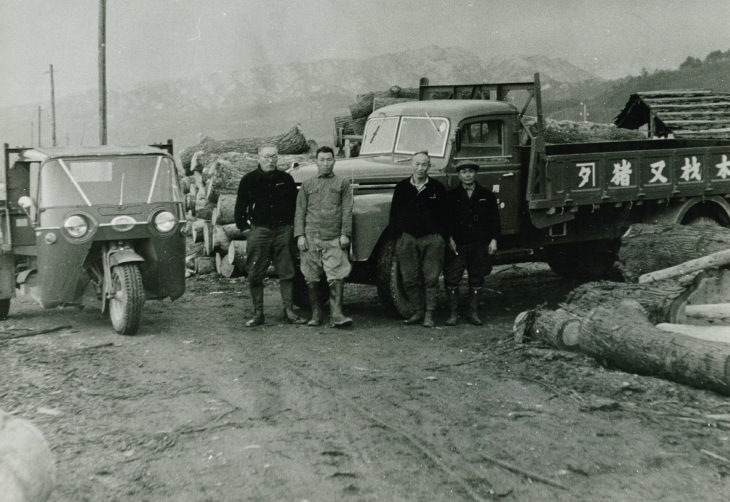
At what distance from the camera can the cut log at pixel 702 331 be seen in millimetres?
6688

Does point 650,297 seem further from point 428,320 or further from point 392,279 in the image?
point 392,279

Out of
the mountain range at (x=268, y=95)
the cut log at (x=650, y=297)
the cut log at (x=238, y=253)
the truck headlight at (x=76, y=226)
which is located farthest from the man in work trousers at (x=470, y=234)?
the mountain range at (x=268, y=95)

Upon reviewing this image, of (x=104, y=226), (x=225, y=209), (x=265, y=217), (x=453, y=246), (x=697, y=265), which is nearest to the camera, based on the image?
(x=697, y=265)

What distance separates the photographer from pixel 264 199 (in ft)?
29.9

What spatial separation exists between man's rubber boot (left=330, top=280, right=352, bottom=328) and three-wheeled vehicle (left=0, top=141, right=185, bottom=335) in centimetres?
163

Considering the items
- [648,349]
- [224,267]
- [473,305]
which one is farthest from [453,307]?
[224,267]

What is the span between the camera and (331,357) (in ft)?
24.6

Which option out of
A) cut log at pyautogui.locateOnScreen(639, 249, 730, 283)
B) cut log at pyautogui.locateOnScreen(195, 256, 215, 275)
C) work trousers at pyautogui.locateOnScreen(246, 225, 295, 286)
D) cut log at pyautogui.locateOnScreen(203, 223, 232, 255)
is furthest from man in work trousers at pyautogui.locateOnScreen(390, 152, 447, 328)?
cut log at pyautogui.locateOnScreen(195, 256, 215, 275)

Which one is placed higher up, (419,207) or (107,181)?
(107,181)

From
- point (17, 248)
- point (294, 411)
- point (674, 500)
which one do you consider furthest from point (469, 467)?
point (17, 248)

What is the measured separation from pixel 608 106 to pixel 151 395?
4366 cm

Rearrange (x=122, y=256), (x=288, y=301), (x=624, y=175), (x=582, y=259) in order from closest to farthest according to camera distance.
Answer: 1. (x=122, y=256)
2. (x=288, y=301)
3. (x=624, y=175)
4. (x=582, y=259)

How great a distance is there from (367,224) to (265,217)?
111cm

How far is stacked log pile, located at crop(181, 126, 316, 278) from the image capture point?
1278cm
